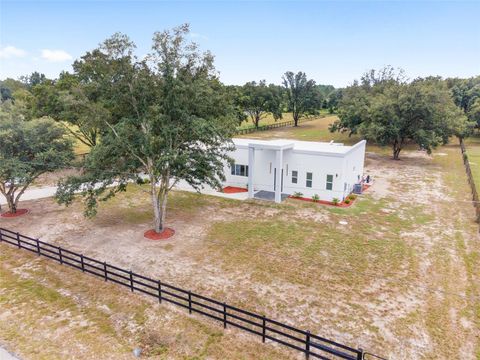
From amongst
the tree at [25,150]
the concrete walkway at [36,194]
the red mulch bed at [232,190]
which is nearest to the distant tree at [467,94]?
the red mulch bed at [232,190]

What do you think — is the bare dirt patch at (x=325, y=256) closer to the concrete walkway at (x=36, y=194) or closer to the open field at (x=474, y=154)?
Answer: the concrete walkway at (x=36, y=194)

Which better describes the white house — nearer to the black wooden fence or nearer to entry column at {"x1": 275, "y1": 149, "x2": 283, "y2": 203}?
entry column at {"x1": 275, "y1": 149, "x2": 283, "y2": 203}

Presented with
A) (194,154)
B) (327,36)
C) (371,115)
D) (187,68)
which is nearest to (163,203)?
(194,154)

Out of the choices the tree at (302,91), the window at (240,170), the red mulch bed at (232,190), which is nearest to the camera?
the red mulch bed at (232,190)

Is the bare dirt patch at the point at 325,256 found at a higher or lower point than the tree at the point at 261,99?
lower

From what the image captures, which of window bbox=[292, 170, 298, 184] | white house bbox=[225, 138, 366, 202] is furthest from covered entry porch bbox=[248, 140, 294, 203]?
A: window bbox=[292, 170, 298, 184]

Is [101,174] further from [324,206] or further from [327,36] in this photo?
[327,36]

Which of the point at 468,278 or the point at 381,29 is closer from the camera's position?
the point at 468,278
